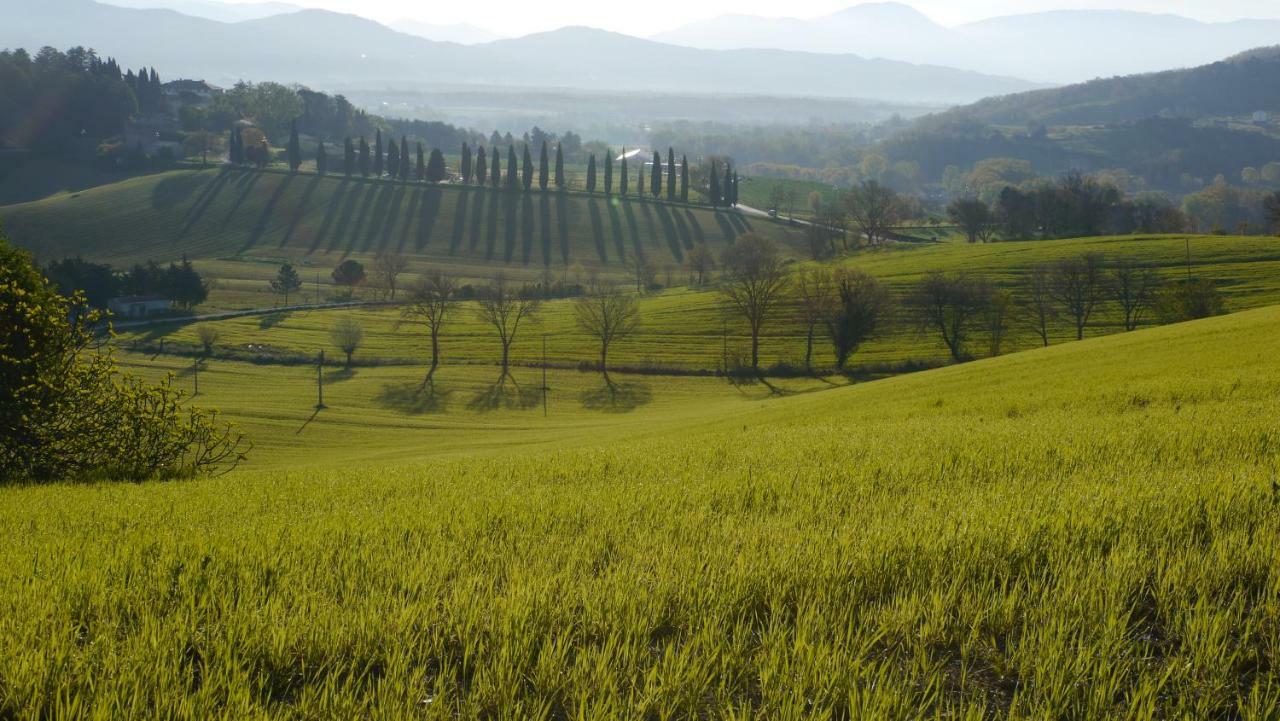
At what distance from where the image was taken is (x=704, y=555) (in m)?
5.41

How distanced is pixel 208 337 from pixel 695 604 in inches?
3567

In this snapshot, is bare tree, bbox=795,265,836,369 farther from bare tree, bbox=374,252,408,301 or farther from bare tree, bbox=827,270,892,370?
bare tree, bbox=374,252,408,301

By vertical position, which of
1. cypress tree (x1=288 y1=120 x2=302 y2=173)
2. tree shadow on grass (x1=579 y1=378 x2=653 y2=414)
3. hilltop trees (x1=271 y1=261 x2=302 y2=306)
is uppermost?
cypress tree (x1=288 y1=120 x2=302 y2=173)

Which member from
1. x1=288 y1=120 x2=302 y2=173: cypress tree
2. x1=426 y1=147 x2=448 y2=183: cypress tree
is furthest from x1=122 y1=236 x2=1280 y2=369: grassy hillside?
x1=288 y1=120 x2=302 y2=173: cypress tree

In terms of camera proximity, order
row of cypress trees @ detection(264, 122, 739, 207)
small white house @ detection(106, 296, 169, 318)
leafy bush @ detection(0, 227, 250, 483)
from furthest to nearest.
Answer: row of cypress trees @ detection(264, 122, 739, 207)
small white house @ detection(106, 296, 169, 318)
leafy bush @ detection(0, 227, 250, 483)

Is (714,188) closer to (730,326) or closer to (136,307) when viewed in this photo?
(730,326)

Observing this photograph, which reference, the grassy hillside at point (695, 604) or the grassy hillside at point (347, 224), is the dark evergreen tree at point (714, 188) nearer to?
the grassy hillside at point (347, 224)

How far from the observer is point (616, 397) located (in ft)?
234

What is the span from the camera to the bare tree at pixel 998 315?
76.7 m

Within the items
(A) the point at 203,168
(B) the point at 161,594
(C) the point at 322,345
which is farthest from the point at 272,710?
(A) the point at 203,168

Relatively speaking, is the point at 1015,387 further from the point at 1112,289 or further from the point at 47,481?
the point at 1112,289

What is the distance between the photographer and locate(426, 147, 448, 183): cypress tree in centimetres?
18038

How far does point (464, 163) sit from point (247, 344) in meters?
104

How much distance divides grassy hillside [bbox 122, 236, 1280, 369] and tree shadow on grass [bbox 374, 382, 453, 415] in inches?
415
